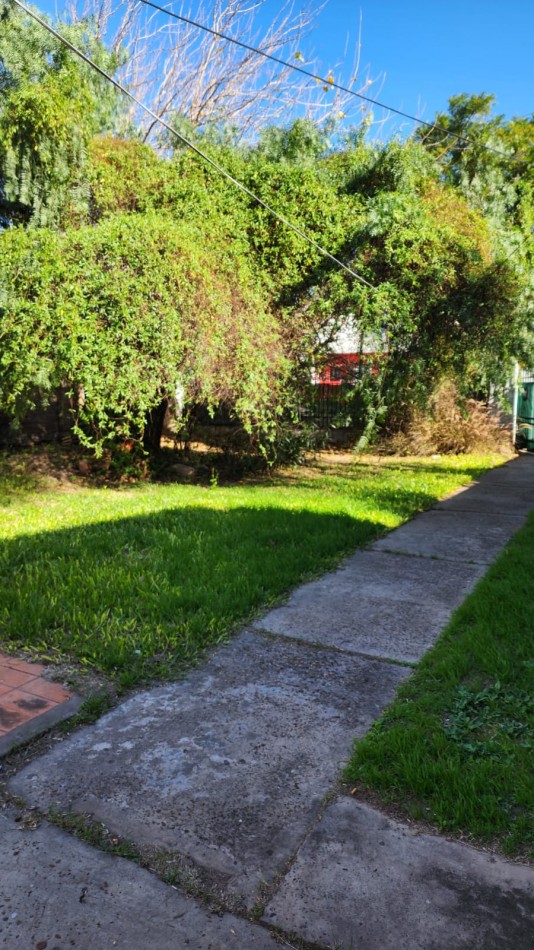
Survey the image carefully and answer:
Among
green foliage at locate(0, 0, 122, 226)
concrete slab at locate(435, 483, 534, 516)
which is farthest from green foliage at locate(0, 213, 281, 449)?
concrete slab at locate(435, 483, 534, 516)

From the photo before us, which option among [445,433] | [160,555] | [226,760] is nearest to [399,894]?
[226,760]

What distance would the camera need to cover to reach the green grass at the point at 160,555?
3.50 metres

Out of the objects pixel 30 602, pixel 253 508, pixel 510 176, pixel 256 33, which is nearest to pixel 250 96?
pixel 256 33

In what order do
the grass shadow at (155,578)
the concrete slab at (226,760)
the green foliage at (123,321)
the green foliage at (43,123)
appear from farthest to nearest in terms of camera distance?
the green foliage at (43,123) → the green foliage at (123,321) → the grass shadow at (155,578) → the concrete slab at (226,760)

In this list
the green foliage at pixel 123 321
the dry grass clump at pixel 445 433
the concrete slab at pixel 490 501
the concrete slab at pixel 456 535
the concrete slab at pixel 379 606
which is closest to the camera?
the concrete slab at pixel 379 606

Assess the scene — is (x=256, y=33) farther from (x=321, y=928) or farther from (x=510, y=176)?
(x=321, y=928)

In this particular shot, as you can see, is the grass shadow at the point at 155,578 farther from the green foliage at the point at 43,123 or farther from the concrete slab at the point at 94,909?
the green foliage at the point at 43,123

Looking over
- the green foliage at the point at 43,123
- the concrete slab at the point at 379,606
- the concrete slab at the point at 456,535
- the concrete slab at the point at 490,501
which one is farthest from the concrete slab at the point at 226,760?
the green foliage at the point at 43,123

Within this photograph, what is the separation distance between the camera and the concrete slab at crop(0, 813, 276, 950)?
1667 mm

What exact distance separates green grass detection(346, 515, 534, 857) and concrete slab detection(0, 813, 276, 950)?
2.45 ft

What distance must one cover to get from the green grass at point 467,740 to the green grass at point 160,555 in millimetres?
1117

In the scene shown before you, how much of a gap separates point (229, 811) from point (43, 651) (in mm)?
1580

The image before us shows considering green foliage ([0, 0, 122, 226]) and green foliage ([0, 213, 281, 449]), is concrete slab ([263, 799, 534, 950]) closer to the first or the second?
green foliage ([0, 213, 281, 449])

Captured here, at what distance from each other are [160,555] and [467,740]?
283 centimetres
